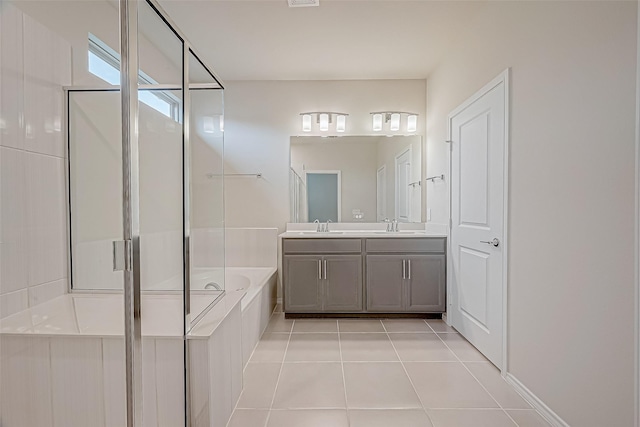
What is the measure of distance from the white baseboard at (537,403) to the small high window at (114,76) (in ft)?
7.66

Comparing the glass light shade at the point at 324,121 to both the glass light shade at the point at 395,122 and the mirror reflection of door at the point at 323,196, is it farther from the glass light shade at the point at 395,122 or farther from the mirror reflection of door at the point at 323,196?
the glass light shade at the point at 395,122

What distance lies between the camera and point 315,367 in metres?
2.41

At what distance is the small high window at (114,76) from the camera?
1.49 metres

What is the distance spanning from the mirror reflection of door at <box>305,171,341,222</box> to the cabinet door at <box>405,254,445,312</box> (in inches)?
40.9


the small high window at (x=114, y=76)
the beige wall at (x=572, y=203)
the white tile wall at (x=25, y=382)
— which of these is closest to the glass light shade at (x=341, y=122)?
the beige wall at (x=572, y=203)

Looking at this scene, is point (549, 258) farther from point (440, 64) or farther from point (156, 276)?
point (440, 64)

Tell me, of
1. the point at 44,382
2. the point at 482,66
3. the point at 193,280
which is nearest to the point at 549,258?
the point at 482,66

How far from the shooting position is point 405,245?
11.3 ft

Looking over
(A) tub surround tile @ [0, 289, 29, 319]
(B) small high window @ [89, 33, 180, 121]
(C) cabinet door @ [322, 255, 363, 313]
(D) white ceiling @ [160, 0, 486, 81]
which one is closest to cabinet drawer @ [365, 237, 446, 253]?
(C) cabinet door @ [322, 255, 363, 313]

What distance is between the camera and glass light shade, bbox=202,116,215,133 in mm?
2213

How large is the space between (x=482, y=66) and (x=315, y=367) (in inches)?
94.2

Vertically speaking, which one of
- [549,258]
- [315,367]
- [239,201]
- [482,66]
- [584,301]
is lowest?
[315,367]

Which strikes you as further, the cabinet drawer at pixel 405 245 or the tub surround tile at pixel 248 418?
the cabinet drawer at pixel 405 245

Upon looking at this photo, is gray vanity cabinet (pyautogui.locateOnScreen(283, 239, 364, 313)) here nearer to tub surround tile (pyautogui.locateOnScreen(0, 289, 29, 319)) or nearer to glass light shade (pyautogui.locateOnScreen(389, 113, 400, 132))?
glass light shade (pyautogui.locateOnScreen(389, 113, 400, 132))
